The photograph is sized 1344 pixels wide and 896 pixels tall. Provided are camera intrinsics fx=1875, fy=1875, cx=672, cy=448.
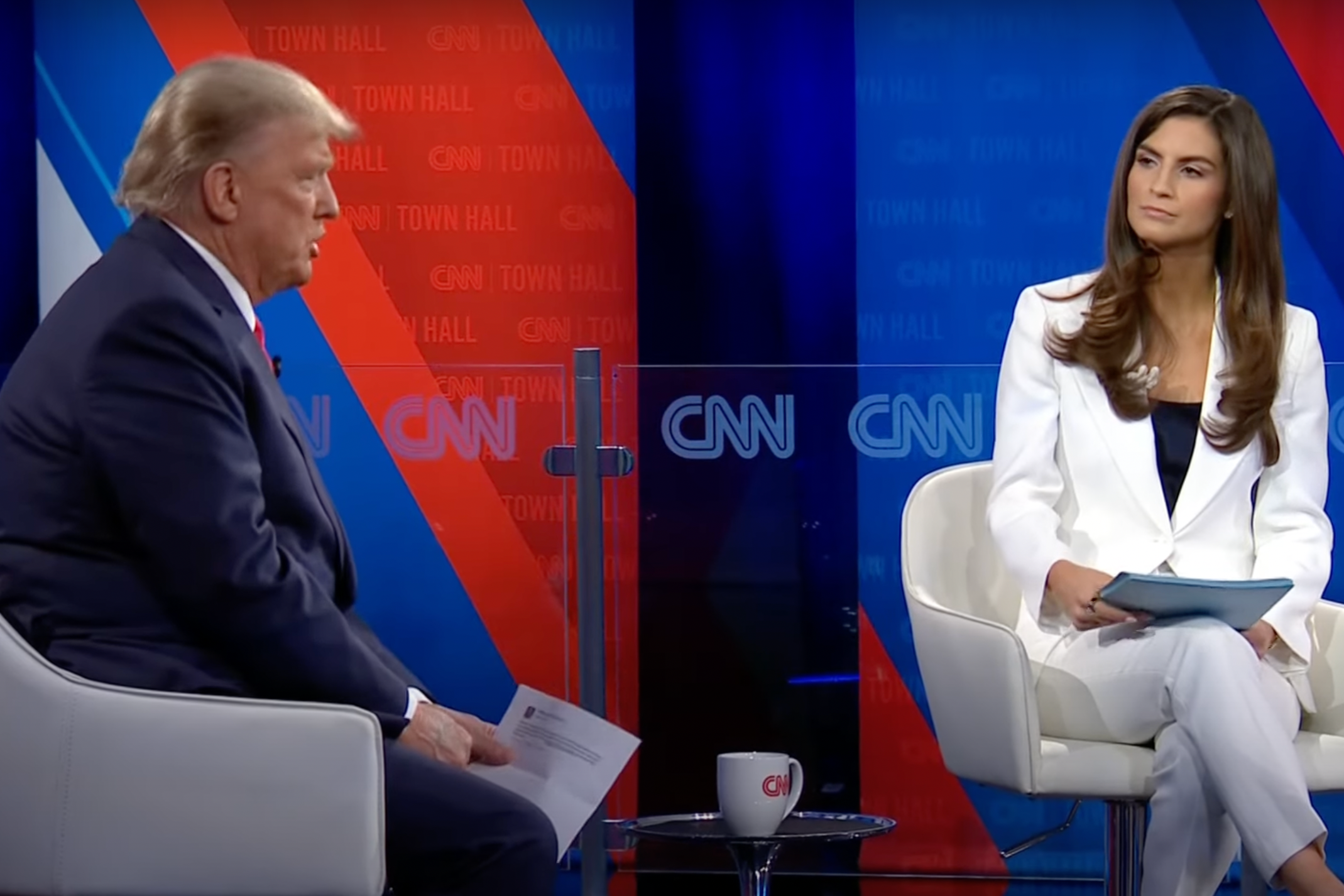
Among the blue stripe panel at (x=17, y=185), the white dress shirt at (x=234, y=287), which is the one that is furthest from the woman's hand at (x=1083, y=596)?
the blue stripe panel at (x=17, y=185)

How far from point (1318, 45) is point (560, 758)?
4016 mm

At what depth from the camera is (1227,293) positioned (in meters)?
3.06

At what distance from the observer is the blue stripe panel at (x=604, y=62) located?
5.56 metres

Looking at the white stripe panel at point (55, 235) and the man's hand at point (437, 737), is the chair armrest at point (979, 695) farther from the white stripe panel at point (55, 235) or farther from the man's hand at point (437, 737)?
the white stripe panel at point (55, 235)

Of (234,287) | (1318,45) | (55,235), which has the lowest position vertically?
(234,287)

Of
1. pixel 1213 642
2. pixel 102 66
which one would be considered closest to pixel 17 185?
pixel 102 66

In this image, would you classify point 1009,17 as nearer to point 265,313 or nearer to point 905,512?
point 265,313

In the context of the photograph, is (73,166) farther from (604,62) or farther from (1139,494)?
(1139,494)

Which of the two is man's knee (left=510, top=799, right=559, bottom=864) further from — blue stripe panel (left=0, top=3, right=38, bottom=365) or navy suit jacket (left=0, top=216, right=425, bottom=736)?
blue stripe panel (left=0, top=3, right=38, bottom=365)

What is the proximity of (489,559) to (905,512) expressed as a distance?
0.85 metres

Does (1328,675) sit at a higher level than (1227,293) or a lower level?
lower

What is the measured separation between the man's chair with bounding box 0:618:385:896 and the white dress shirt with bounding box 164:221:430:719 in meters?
0.16

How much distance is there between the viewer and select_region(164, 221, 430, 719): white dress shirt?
221 cm

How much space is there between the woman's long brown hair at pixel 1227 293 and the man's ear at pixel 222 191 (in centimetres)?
138
